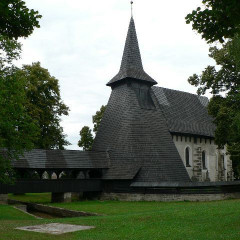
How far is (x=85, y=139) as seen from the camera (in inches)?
1614

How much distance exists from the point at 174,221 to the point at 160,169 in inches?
597

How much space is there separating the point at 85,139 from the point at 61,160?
47.6 ft

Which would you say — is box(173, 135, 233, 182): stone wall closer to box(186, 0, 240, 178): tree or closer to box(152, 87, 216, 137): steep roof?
box(152, 87, 216, 137): steep roof

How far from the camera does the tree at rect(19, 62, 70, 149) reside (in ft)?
103

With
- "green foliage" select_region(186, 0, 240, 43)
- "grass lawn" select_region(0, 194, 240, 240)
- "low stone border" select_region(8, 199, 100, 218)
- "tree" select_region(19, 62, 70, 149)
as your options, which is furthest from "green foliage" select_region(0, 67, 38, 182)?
"tree" select_region(19, 62, 70, 149)

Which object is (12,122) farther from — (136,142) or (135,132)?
(135,132)

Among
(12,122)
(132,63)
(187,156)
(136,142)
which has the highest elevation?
(132,63)

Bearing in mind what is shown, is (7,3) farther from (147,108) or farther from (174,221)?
(147,108)

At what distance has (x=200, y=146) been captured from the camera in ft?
112

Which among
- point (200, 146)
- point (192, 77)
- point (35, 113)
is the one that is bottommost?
point (200, 146)

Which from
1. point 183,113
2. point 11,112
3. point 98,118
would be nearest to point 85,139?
point 98,118

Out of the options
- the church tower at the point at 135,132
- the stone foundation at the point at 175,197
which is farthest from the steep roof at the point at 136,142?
the stone foundation at the point at 175,197

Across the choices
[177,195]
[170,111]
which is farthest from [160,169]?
[170,111]

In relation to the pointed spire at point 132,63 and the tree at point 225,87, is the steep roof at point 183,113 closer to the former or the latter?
the pointed spire at point 132,63
